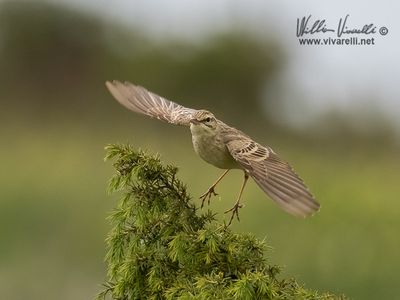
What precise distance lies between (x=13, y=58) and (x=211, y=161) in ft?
35.7

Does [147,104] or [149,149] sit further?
[147,104]

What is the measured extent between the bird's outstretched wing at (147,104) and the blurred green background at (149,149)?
64 cm

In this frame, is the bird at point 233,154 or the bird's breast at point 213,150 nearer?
the bird at point 233,154

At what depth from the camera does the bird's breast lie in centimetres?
398

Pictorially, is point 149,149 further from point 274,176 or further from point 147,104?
point 147,104

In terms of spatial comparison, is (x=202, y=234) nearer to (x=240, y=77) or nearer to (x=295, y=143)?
(x=295, y=143)

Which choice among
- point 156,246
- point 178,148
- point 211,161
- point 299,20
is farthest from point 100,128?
point 156,246

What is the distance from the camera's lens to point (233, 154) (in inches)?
154

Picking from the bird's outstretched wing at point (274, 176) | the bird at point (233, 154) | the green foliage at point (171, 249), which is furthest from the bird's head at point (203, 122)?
the green foliage at point (171, 249)

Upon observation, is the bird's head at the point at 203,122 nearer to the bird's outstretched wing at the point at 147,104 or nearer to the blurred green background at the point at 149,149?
the bird's outstretched wing at the point at 147,104

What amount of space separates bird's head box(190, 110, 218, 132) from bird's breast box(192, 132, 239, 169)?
0.16 ft

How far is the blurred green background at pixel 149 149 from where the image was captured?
692 centimetres

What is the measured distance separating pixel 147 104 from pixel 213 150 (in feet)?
2.45

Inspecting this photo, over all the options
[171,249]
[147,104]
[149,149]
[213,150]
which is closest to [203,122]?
[213,150]
